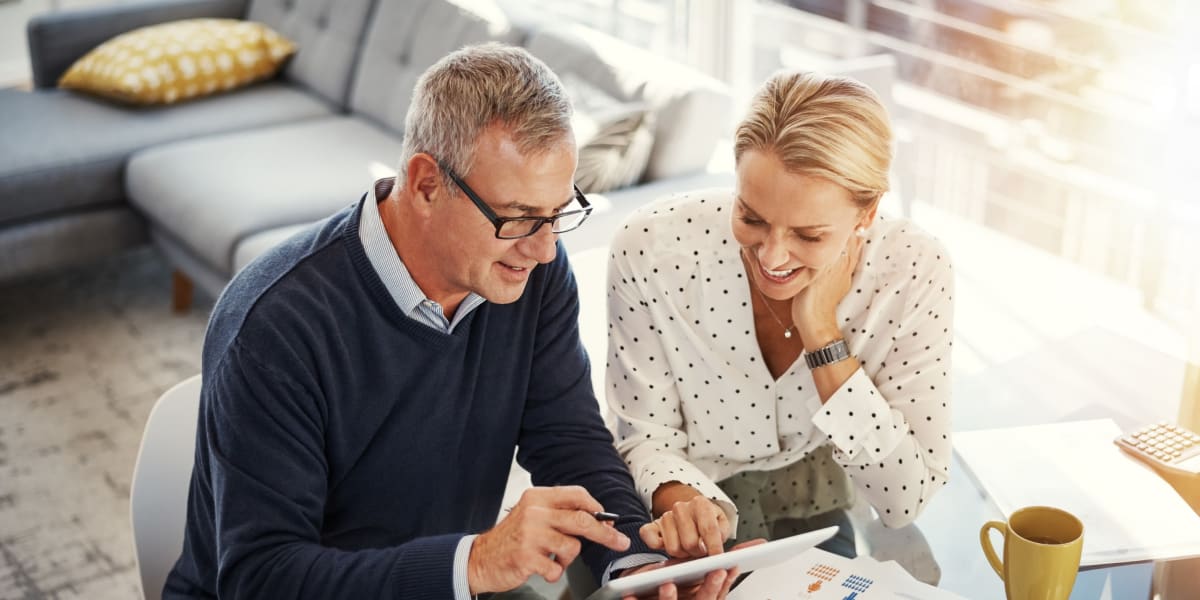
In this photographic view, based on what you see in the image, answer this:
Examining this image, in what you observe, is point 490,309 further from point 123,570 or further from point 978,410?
point 123,570

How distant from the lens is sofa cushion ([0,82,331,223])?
3.26 metres

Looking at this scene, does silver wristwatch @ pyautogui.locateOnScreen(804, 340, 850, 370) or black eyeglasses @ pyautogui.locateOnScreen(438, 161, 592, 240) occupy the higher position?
black eyeglasses @ pyautogui.locateOnScreen(438, 161, 592, 240)

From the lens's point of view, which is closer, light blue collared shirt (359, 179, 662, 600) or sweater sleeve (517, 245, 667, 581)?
light blue collared shirt (359, 179, 662, 600)

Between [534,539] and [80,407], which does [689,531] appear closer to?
[534,539]

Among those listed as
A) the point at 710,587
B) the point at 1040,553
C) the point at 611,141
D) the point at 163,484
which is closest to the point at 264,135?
the point at 611,141

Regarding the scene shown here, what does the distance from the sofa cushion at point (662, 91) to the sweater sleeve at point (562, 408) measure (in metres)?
1.35

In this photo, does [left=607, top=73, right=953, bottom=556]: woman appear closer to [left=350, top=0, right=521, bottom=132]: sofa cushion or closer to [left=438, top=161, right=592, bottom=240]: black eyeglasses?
[left=438, top=161, right=592, bottom=240]: black eyeglasses

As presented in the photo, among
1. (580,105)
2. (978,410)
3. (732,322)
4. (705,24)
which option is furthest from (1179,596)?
(705,24)

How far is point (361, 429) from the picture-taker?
1314 millimetres

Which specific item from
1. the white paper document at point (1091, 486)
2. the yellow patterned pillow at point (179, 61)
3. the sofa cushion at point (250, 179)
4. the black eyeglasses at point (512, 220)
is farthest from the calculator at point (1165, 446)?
the yellow patterned pillow at point (179, 61)

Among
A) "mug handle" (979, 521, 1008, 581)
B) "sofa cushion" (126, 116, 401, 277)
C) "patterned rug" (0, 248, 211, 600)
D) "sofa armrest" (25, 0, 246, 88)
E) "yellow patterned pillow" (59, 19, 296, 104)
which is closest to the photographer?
"mug handle" (979, 521, 1008, 581)

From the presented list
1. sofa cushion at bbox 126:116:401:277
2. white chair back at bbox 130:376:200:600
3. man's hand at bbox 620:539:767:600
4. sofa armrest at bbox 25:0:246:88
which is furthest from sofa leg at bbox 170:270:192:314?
man's hand at bbox 620:539:767:600

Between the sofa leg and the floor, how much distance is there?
33mm

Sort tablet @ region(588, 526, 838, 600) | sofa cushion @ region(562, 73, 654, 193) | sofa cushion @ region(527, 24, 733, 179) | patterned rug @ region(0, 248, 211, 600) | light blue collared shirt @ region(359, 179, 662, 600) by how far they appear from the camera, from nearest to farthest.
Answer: tablet @ region(588, 526, 838, 600) < light blue collared shirt @ region(359, 179, 662, 600) < patterned rug @ region(0, 248, 211, 600) < sofa cushion @ region(562, 73, 654, 193) < sofa cushion @ region(527, 24, 733, 179)
